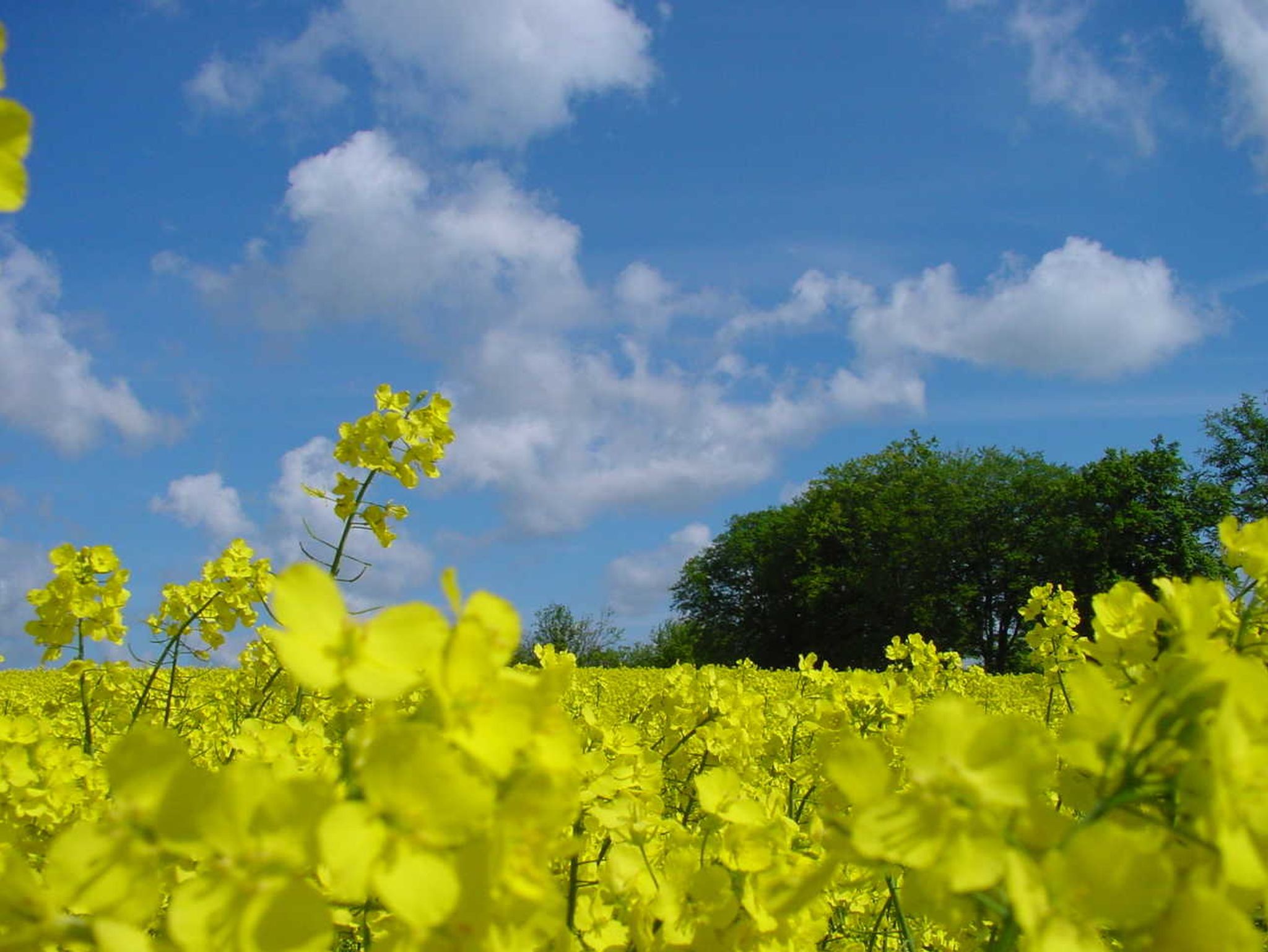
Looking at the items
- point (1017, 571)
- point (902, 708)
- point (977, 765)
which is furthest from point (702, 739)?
point (1017, 571)

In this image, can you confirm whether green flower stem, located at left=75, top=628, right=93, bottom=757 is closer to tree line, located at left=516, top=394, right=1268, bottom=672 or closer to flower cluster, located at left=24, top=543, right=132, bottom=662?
flower cluster, located at left=24, top=543, right=132, bottom=662

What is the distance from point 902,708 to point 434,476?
2.28 m

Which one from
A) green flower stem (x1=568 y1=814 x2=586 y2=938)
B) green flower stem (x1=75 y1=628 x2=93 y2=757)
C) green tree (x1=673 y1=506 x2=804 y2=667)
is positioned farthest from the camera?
green tree (x1=673 y1=506 x2=804 y2=667)

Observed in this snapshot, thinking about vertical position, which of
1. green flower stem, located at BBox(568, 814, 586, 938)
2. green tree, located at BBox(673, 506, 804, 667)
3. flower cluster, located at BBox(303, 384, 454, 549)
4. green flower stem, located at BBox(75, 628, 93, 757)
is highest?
green tree, located at BBox(673, 506, 804, 667)

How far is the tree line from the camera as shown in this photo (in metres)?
38.5

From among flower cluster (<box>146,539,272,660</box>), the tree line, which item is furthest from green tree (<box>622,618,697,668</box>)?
flower cluster (<box>146,539,272,660</box>)

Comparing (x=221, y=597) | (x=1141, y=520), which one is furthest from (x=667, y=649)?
(x=221, y=597)

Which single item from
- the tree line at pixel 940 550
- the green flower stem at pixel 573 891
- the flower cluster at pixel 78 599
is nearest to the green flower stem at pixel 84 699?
the flower cluster at pixel 78 599

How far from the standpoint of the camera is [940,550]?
A: 45125 mm

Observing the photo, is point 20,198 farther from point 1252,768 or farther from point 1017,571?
point 1017,571

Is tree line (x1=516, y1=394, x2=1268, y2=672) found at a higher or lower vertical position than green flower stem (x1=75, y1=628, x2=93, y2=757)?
higher

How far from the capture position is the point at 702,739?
11.4 feet

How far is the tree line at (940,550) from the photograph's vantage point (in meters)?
38.5

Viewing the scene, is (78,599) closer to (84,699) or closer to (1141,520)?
(84,699)
